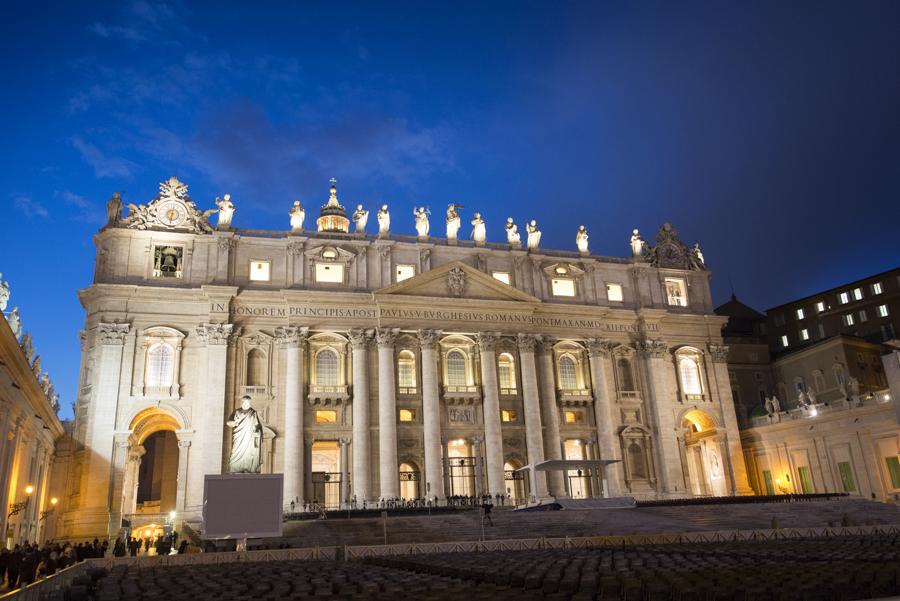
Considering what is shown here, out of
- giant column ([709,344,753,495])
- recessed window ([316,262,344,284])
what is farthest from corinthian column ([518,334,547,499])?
giant column ([709,344,753,495])

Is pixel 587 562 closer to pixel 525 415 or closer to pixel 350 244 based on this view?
pixel 525 415

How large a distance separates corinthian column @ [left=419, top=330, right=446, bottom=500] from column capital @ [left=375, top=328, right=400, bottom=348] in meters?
2.11

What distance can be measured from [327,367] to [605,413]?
2125 centimetres

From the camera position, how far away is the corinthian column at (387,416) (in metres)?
49.6

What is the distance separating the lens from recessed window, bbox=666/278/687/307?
211ft

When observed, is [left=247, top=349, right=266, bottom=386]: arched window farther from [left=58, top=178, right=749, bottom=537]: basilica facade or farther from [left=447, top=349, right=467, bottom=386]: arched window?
[left=447, top=349, right=467, bottom=386]: arched window

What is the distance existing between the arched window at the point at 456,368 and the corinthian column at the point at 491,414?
169 centimetres

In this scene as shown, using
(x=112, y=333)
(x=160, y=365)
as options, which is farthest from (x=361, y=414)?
(x=112, y=333)

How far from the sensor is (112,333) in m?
48.5

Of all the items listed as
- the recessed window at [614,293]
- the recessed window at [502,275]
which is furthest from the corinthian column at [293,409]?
the recessed window at [614,293]

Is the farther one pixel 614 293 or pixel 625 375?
pixel 614 293

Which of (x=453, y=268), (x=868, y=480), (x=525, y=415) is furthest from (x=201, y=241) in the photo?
(x=868, y=480)

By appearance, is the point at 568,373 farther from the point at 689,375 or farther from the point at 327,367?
the point at 327,367

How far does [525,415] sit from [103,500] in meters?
28.4
